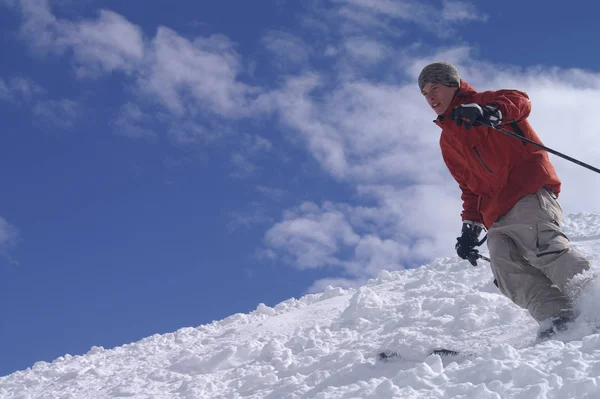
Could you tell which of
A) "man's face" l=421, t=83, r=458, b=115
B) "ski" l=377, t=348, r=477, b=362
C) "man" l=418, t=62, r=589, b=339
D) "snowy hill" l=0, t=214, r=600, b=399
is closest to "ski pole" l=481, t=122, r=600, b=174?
"man" l=418, t=62, r=589, b=339

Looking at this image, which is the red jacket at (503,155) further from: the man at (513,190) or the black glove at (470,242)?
the black glove at (470,242)

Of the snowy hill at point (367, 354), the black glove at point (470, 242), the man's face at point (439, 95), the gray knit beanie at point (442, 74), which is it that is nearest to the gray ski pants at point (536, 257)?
the snowy hill at point (367, 354)

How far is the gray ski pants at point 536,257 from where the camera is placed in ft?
→ 13.8

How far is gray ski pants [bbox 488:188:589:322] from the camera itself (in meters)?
4.20

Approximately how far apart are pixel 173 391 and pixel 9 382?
3282 mm

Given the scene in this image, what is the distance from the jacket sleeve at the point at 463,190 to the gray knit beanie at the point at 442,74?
525mm

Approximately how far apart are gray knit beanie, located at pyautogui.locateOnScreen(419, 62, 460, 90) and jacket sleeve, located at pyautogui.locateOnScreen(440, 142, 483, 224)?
0.53m

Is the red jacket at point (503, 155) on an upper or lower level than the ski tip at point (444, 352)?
upper

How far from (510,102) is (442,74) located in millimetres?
580

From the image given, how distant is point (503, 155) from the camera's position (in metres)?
4.52

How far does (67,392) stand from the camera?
6.85 m

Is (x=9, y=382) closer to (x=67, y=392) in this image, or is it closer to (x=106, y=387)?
(x=67, y=392)

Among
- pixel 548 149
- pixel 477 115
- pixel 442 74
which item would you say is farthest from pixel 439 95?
pixel 548 149

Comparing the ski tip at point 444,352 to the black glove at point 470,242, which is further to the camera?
the black glove at point 470,242
